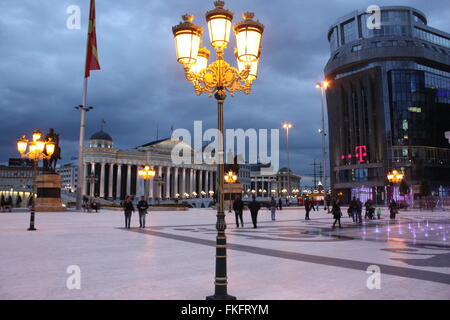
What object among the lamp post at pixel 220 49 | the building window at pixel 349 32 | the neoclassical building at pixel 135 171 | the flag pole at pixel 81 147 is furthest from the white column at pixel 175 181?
the lamp post at pixel 220 49

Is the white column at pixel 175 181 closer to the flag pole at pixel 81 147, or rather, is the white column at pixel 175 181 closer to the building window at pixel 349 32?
the building window at pixel 349 32

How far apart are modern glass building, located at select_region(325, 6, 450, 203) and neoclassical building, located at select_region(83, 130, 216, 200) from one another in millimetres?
54491

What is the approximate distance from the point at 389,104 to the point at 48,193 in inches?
2913

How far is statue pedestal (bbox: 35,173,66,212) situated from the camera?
42.0 m

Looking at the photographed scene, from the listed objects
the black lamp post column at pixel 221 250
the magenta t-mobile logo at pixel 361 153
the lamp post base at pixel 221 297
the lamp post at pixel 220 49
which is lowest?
the lamp post base at pixel 221 297

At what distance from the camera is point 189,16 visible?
732 centimetres

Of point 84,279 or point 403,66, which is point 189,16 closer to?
point 84,279

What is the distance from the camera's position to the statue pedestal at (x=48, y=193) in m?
42.0

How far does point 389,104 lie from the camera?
8531 cm

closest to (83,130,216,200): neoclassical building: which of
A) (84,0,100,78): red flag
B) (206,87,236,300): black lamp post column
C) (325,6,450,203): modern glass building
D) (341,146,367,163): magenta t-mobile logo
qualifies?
(341,146,367,163): magenta t-mobile logo

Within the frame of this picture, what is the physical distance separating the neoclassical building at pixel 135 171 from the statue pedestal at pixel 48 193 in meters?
57.8
